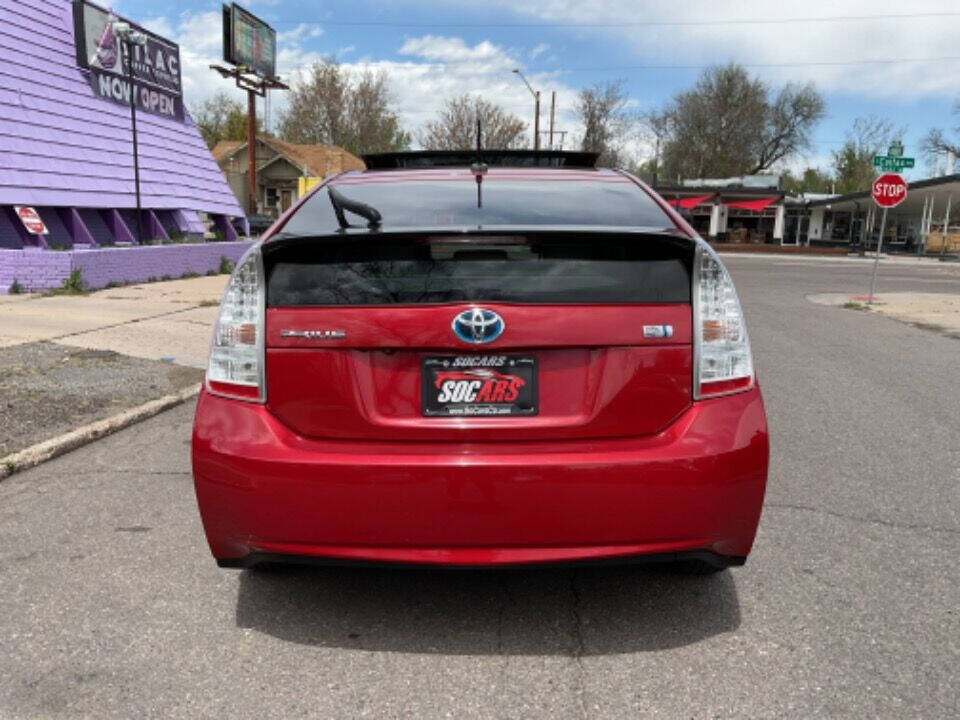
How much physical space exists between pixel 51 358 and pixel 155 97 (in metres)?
13.1

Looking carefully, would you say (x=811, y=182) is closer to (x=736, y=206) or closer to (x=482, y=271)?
(x=736, y=206)

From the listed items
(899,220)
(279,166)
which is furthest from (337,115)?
(899,220)

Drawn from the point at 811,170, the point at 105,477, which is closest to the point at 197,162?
the point at 105,477

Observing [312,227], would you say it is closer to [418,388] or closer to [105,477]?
[418,388]

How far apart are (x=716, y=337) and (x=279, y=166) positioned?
5470cm

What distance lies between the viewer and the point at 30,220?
12844mm

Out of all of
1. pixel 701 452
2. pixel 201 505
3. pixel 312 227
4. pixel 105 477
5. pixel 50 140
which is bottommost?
pixel 105 477

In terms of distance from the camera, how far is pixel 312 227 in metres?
2.77

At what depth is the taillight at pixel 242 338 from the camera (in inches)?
105

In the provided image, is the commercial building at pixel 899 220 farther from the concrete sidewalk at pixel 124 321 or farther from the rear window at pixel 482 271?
the rear window at pixel 482 271

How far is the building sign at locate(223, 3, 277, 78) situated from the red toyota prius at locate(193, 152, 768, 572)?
3351cm

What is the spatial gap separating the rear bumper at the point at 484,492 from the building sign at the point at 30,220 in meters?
12.2

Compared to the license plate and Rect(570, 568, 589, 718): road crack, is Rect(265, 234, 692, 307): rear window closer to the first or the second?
the license plate

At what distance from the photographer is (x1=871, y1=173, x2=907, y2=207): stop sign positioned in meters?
16.4
